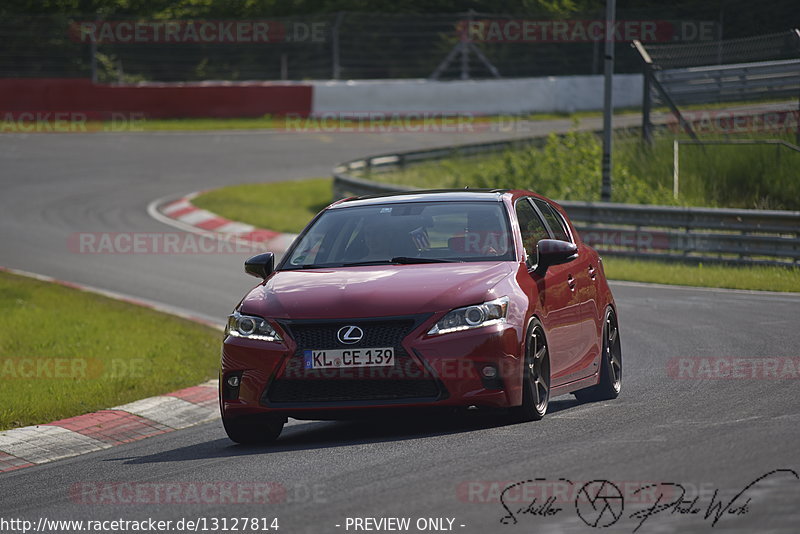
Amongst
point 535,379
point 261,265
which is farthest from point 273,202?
point 535,379

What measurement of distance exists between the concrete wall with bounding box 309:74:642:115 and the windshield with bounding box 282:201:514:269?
3077 centimetres

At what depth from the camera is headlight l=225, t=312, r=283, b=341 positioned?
834 cm

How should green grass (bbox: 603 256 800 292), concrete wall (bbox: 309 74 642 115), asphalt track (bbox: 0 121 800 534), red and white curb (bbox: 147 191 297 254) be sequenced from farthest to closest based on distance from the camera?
concrete wall (bbox: 309 74 642 115), red and white curb (bbox: 147 191 297 254), green grass (bbox: 603 256 800 292), asphalt track (bbox: 0 121 800 534)

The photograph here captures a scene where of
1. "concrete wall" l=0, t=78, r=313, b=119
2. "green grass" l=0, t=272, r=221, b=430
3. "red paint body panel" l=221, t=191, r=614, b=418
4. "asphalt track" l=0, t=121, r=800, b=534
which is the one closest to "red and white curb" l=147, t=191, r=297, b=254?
"green grass" l=0, t=272, r=221, b=430

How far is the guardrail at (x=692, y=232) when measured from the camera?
768 inches

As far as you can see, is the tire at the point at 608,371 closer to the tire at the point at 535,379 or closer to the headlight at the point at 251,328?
the tire at the point at 535,379

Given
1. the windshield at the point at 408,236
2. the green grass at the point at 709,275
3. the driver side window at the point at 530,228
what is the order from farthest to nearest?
the green grass at the point at 709,275 → the driver side window at the point at 530,228 → the windshield at the point at 408,236

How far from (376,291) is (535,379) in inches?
43.9

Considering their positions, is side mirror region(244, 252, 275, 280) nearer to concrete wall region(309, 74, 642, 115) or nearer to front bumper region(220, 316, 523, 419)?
front bumper region(220, 316, 523, 419)

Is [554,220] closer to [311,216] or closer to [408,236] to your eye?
[408,236]

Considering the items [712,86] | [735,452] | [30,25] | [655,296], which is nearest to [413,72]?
[30,25]

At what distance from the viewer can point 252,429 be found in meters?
8.79

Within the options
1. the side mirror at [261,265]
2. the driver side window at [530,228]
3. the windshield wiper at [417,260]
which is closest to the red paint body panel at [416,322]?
the windshield wiper at [417,260]

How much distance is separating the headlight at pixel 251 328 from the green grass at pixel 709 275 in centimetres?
1081
